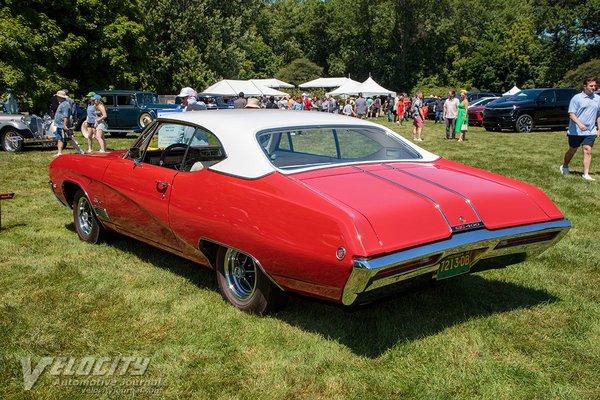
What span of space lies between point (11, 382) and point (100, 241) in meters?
2.90

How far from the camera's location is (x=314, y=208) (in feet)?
11.0

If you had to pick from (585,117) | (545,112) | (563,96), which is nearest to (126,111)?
(545,112)

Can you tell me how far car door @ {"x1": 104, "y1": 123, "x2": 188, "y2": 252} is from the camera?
4.61 metres

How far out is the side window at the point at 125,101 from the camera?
21.5 meters

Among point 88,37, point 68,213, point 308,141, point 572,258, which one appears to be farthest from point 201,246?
point 88,37

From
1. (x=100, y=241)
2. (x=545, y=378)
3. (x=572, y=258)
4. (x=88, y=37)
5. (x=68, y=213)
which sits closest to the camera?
(x=545, y=378)

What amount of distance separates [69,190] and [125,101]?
16401 mm

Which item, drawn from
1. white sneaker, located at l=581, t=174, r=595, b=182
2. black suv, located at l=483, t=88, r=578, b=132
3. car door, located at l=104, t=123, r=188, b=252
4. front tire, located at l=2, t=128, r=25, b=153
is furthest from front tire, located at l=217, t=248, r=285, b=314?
black suv, located at l=483, t=88, r=578, b=132

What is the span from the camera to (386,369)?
3.32m

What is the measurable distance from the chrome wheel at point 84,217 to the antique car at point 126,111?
15.5 m

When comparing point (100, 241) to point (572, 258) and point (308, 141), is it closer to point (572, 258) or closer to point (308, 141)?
point (308, 141)

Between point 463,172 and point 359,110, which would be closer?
point 463,172

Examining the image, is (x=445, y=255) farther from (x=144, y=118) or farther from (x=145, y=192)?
(x=144, y=118)

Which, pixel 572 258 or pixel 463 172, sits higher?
pixel 463 172
